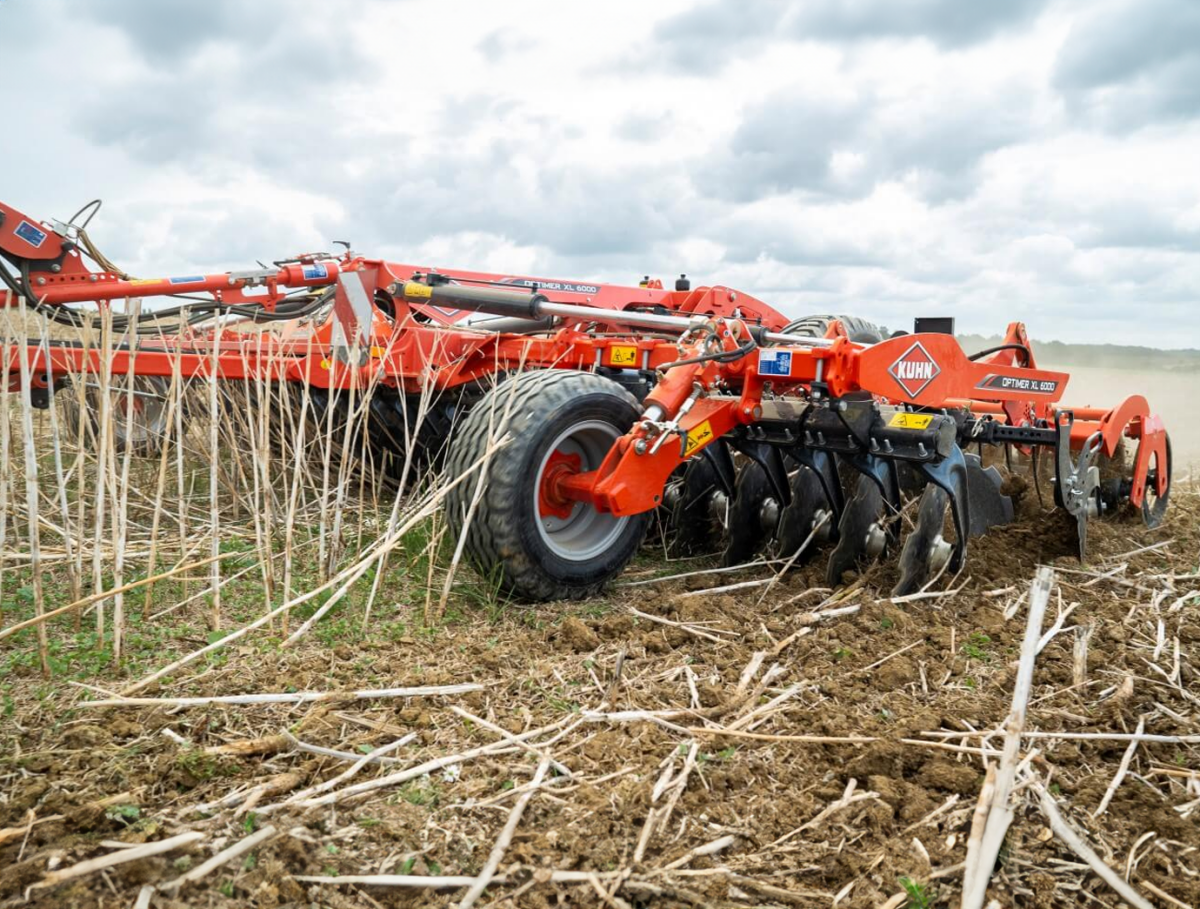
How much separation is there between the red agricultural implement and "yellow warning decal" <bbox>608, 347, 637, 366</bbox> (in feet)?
0.04

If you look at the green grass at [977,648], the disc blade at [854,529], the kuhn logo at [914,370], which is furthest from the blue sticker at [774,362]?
the green grass at [977,648]

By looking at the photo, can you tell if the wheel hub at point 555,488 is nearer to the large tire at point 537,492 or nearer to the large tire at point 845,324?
the large tire at point 537,492

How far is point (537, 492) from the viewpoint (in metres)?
4.11

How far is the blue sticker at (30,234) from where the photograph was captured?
633 centimetres

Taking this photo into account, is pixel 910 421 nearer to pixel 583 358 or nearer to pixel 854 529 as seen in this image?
pixel 854 529

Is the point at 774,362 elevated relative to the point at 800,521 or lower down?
elevated

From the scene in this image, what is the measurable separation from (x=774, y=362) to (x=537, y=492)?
1175 mm

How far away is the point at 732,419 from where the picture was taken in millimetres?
4621

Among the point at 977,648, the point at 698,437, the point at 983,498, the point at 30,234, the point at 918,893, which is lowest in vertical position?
the point at 918,893

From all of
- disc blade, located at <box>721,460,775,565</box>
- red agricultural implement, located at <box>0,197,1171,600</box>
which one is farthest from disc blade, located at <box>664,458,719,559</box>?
disc blade, located at <box>721,460,775,565</box>

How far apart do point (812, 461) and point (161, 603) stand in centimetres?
286

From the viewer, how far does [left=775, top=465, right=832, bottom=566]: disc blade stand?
16.4 feet

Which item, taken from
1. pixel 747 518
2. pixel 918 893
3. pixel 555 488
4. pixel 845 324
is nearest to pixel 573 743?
pixel 918 893

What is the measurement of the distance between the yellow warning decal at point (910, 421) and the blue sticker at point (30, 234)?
5.21m
